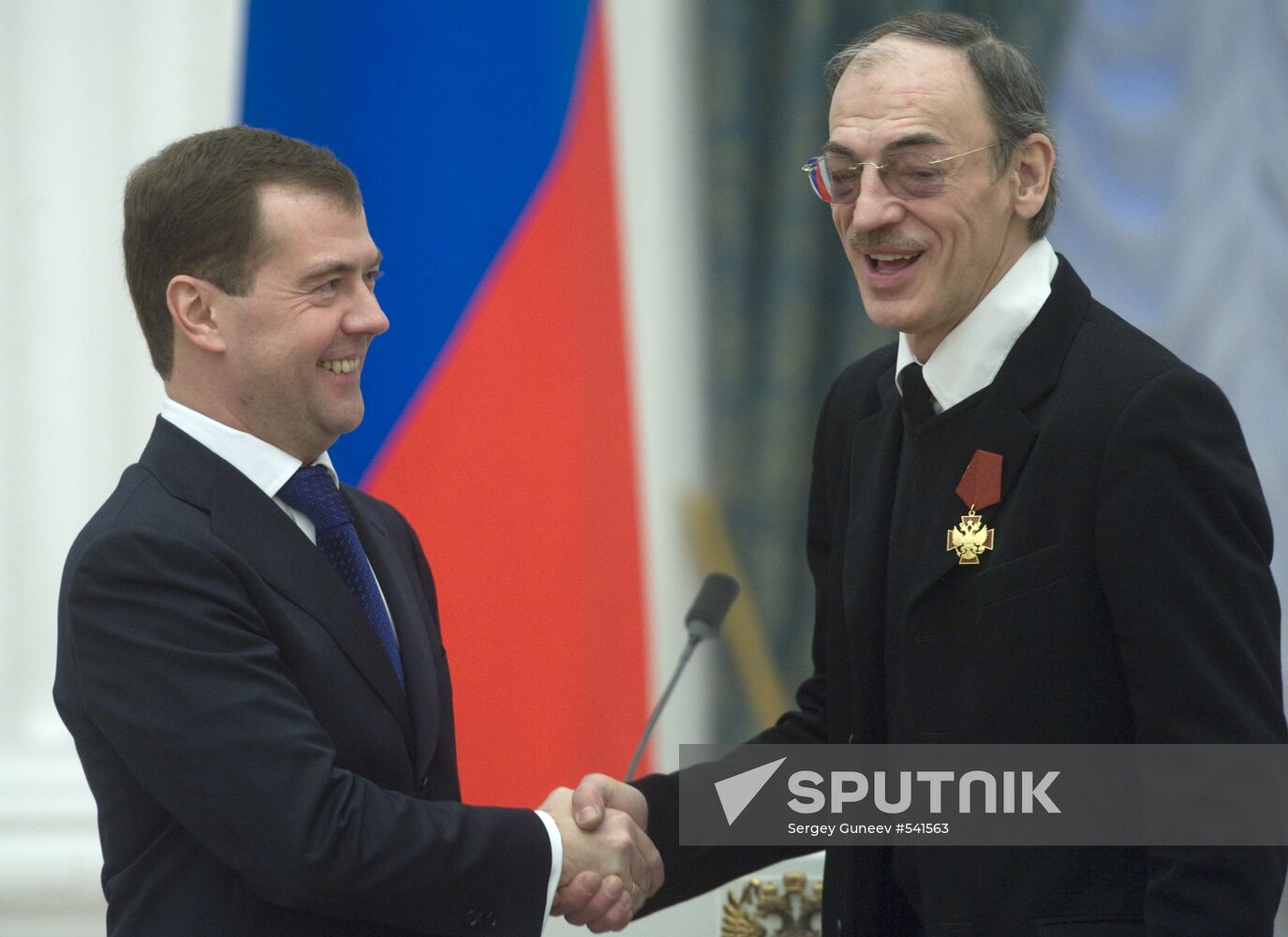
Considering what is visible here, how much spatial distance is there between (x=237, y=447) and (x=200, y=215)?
312 millimetres

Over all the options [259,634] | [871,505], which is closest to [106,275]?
[259,634]

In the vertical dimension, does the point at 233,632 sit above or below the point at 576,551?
below

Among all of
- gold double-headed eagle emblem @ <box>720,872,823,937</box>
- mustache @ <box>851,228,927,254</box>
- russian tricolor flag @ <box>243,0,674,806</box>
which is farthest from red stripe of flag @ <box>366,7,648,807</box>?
mustache @ <box>851,228,927,254</box>

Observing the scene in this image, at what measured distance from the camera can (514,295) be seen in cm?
335

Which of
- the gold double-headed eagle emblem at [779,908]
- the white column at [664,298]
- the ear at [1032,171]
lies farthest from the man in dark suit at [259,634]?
the white column at [664,298]

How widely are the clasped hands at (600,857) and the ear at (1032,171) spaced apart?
3.65ft

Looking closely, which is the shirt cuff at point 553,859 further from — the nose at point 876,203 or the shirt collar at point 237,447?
the nose at point 876,203

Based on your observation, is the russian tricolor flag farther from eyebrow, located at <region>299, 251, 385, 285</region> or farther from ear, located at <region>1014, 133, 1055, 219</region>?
ear, located at <region>1014, 133, 1055, 219</region>

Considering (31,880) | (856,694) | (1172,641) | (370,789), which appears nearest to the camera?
(1172,641)

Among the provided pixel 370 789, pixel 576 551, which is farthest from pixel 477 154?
pixel 370 789

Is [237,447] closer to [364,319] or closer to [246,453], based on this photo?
[246,453]

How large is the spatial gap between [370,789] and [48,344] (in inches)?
74.7

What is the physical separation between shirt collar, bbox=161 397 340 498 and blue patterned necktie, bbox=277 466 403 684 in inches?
0.9

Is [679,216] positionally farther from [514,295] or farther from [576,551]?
[576,551]
